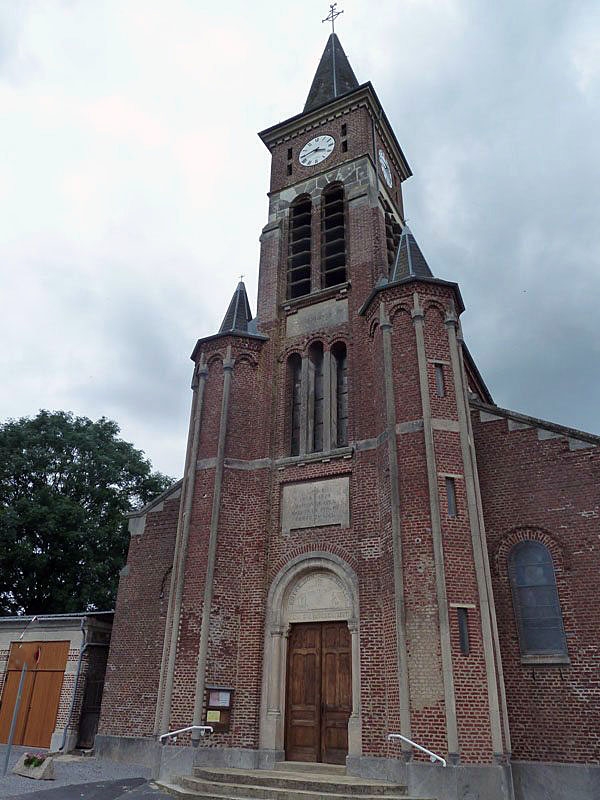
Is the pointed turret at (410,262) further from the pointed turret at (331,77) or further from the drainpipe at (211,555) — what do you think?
the pointed turret at (331,77)

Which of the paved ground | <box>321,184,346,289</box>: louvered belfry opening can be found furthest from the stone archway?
<box>321,184,346,289</box>: louvered belfry opening

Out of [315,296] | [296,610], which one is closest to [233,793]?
[296,610]

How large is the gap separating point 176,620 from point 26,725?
8256mm

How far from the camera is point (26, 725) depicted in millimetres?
18859

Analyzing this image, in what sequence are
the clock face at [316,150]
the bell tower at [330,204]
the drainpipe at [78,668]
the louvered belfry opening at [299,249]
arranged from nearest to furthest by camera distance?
the drainpipe at [78,668] → the bell tower at [330,204] → the louvered belfry opening at [299,249] → the clock face at [316,150]

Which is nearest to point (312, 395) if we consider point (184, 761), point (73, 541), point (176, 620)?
point (176, 620)

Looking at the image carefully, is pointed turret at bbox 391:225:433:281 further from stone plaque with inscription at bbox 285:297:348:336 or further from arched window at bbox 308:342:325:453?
arched window at bbox 308:342:325:453

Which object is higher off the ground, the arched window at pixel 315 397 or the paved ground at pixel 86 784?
Result: the arched window at pixel 315 397

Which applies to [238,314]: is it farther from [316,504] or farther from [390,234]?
[316,504]

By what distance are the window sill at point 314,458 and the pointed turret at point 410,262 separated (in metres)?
4.93

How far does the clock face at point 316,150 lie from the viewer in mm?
23250

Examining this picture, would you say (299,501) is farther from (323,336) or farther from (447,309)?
(447,309)

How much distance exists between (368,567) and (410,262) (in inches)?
329

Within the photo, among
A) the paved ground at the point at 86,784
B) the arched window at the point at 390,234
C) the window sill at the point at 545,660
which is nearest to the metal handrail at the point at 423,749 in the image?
the window sill at the point at 545,660
